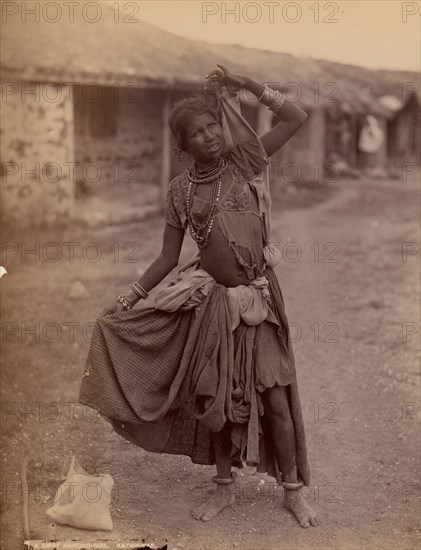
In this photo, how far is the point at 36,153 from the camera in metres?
7.31

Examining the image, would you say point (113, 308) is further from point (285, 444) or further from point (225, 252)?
point (285, 444)

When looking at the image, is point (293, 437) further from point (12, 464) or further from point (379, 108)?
point (379, 108)

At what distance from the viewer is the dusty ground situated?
3393 millimetres

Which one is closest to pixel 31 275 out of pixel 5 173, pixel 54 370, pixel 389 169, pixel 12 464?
pixel 5 173

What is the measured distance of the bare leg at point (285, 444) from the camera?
3223 millimetres

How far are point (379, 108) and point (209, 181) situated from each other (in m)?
12.7

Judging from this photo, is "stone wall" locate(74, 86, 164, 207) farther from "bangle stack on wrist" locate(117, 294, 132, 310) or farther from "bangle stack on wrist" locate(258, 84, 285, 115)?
"bangle stack on wrist" locate(258, 84, 285, 115)

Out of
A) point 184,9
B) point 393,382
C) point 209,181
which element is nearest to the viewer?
point 209,181

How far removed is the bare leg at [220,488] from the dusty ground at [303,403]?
0.14 feet

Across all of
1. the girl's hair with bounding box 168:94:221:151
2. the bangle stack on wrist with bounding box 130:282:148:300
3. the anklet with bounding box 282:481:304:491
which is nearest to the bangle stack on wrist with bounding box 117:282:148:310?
the bangle stack on wrist with bounding box 130:282:148:300

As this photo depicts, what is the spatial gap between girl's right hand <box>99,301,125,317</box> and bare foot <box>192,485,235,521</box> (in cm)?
90

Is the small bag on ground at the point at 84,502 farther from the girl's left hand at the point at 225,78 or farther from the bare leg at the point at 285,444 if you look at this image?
the girl's left hand at the point at 225,78

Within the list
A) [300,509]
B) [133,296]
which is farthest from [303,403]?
[133,296]

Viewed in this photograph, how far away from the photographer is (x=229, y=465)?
11.1 feet
